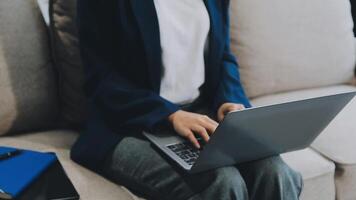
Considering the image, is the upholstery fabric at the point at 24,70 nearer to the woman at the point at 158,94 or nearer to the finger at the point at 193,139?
the woman at the point at 158,94

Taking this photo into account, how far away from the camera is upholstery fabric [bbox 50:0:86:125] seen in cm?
140

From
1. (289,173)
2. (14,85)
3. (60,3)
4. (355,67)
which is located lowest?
(355,67)

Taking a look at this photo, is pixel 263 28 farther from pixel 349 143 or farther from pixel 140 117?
pixel 140 117

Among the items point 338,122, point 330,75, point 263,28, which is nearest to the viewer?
point 338,122

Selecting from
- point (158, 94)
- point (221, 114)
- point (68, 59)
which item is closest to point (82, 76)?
point (68, 59)

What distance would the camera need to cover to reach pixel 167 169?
1075 millimetres

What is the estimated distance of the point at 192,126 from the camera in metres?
1.11

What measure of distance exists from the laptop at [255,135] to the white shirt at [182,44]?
0.50 feet

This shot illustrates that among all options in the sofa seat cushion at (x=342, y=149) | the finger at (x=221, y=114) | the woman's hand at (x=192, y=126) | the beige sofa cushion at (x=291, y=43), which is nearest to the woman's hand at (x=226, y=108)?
the finger at (x=221, y=114)

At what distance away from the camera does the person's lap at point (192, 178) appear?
104cm

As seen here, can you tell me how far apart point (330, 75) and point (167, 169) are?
97cm

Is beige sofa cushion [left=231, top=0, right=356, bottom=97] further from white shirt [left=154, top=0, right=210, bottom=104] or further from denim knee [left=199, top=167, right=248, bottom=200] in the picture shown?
denim knee [left=199, top=167, right=248, bottom=200]

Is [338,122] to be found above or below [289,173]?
below

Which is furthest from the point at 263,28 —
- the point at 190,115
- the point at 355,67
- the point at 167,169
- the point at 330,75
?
the point at 167,169
